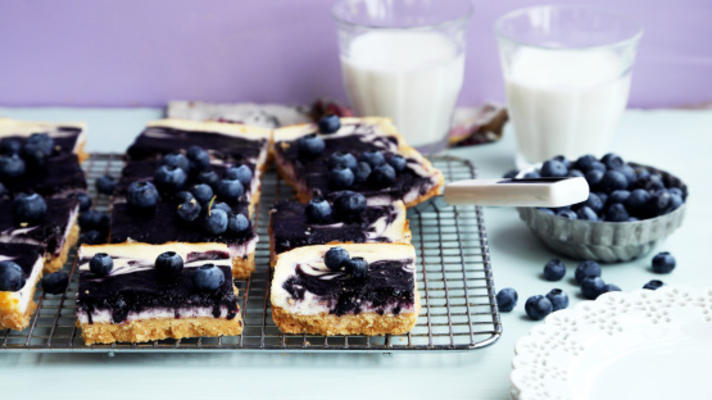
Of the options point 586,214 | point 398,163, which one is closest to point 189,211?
point 398,163

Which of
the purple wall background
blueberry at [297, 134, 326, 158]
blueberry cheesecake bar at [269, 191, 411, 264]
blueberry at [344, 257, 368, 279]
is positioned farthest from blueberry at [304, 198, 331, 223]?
the purple wall background

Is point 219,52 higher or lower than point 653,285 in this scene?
higher

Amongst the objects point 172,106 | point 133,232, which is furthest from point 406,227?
point 172,106

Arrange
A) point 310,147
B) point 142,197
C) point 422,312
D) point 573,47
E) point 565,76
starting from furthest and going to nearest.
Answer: point 573,47
point 565,76
point 310,147
point 142,197
point 422,312

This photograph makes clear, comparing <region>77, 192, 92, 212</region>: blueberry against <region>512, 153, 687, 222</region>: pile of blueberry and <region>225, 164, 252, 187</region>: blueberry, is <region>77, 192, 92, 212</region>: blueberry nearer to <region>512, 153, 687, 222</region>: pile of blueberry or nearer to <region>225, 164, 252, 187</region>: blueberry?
<region>225, 164, 252, 187</region>: blueberry

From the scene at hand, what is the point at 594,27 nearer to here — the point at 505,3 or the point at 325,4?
the point at 505,3

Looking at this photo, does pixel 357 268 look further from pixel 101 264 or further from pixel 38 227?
pixel 38 227
